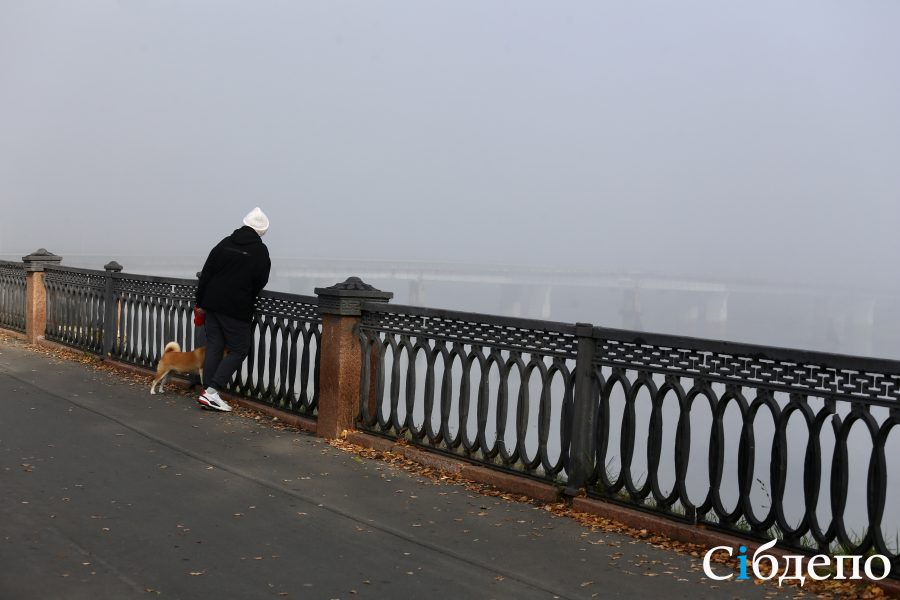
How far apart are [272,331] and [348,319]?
1.64 meters

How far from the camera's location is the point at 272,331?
1033 centimetres

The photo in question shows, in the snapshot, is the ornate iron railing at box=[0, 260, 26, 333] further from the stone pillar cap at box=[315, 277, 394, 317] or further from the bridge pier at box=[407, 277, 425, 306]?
the bridge pier at box=[407, 277, 425, 306]

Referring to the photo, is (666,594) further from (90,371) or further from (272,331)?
(90,371)

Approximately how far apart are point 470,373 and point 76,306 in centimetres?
874

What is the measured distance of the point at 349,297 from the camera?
8992 mm

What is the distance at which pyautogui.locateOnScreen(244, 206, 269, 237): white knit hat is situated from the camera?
1042cm

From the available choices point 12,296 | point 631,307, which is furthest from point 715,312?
point 12,296

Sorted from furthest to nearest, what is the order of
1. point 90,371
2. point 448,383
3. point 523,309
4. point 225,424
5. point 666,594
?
1. point 523,309
2. point 90,371
3. point 225,424
4. point 448,383
5. point 666,594

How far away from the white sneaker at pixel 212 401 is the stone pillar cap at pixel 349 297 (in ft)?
6.44

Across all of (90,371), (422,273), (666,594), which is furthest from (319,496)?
(422,273)

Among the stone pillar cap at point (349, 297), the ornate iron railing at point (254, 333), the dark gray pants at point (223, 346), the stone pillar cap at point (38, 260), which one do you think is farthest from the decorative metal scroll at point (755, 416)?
the stone pillar cap at point (38, 260)

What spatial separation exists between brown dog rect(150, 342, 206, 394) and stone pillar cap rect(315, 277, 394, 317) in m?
2.41

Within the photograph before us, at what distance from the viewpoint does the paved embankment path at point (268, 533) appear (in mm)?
5094

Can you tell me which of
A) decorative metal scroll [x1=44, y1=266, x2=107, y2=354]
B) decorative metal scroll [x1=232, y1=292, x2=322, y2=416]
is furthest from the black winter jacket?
decorative metal scroll [x1=44, y1=266, x2=107, y2=354]
